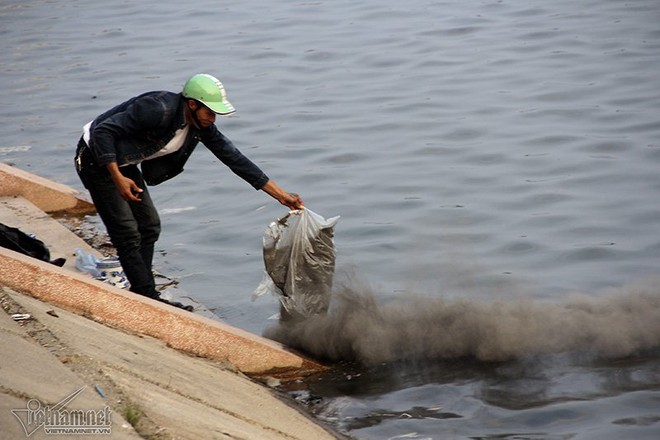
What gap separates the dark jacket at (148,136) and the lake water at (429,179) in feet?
4.73

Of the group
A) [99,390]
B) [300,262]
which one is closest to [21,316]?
[99,390]

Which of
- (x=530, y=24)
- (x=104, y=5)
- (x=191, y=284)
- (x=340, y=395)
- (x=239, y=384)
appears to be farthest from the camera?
(x=104, y=5)

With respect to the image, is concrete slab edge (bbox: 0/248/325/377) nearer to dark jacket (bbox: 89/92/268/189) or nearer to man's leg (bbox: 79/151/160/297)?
man's leg (bbox: 79/151/160/297)

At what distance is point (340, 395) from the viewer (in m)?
6.59

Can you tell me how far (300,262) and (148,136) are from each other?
1.39 metres

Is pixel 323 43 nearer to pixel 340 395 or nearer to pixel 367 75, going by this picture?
pixel 367 75

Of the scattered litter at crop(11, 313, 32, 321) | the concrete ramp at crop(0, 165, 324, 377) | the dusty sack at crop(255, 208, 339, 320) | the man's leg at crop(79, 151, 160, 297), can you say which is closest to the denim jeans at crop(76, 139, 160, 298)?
the man's leg at crop(79, 151, 160, 297)

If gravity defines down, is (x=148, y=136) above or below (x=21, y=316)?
above

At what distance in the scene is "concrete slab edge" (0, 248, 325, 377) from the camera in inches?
244

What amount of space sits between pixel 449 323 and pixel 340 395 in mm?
1032

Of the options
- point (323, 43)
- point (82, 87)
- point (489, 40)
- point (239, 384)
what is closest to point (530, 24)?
point (489, 40)

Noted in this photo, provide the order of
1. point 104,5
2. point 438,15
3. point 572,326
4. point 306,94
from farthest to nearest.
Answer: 1. point 104,5
2. point 438,15
3. point 306,94
4. point 572,326

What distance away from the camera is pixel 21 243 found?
291 inches

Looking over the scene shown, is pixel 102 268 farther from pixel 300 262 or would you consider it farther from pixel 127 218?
pixel 300 262
